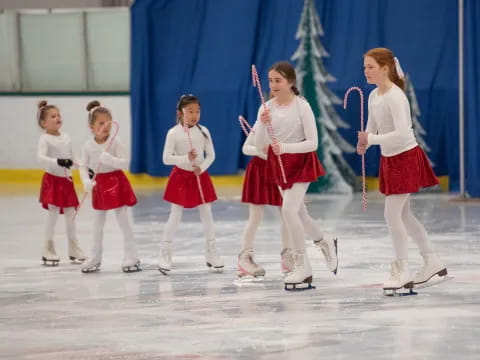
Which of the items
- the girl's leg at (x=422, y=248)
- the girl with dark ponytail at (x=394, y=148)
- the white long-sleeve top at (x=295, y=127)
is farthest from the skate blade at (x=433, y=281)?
the white long-sleeve top at (x=295, y=127)

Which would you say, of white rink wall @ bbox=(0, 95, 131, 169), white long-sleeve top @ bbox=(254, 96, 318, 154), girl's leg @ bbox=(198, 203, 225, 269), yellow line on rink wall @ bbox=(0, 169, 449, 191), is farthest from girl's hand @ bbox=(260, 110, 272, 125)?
white rink wall @ bbox=(0, 95, 131, 169)

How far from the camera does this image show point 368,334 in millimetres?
4809

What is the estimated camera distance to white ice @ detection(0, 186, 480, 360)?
Result: 4.60 meters

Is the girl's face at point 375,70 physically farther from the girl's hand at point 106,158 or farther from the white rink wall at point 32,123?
the white rink wall at point 32,123

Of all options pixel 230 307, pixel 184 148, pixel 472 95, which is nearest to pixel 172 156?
pixel 184 148

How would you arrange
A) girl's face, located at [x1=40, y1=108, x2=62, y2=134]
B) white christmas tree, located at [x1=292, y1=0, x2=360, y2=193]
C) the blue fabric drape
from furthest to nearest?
white christmas tree, located at [x1=292, y1=0, x2=360, y2=193] → the blue fabric drape → girl's face, located at [x1=40, y1=108, x2=62, y2=134]

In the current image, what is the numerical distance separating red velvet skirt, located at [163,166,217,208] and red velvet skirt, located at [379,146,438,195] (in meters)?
1.39

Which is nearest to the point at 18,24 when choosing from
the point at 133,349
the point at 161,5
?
the point at 161,5

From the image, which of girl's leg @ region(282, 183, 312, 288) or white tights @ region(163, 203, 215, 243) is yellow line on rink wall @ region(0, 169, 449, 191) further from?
girl's leg @ region(282, 183, 312, 288)

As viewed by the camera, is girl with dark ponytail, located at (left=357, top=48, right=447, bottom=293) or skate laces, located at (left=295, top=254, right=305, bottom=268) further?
skate laces, located at (left=295, top=254, right=305, bottom=268)

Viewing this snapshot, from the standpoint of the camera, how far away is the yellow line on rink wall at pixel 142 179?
13.2m

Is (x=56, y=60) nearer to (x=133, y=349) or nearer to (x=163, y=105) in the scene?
(x=163, y=105)

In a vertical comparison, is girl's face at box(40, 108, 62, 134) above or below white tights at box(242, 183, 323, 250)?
above

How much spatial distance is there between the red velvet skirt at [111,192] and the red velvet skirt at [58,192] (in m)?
0.50
